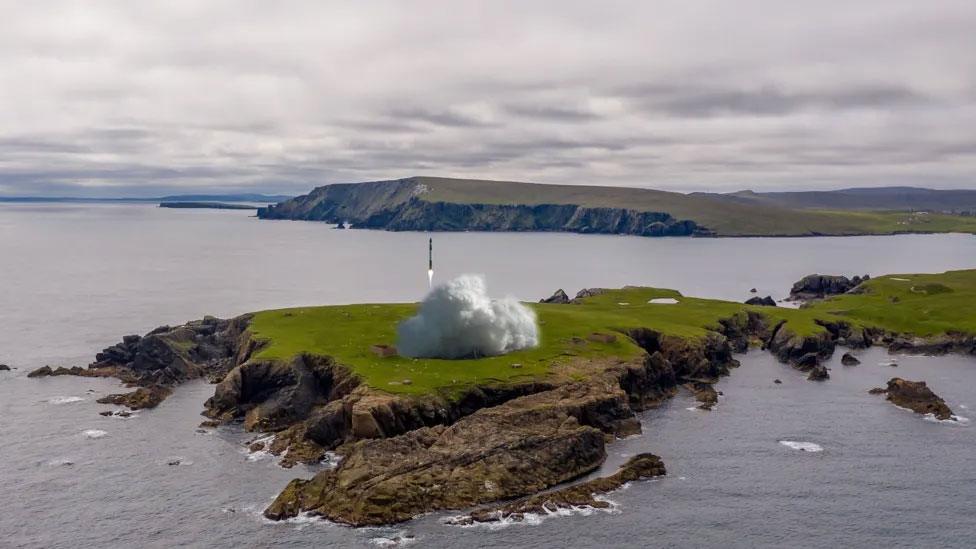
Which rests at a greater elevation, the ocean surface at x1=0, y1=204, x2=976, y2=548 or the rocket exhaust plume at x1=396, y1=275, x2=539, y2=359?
the rocket exhaust plume at x1=396, y1=275, x2=539, y2=359

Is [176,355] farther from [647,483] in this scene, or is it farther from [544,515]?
[647,483]

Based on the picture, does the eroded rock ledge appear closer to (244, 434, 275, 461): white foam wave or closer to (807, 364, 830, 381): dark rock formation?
(244, 434, 275, 461): white foam wave

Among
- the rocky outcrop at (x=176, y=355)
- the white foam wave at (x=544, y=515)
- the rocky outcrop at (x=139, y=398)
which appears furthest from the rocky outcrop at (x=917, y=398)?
the rocky outcrop at (x=139, y=398)

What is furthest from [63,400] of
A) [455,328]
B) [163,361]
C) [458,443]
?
[458,443]

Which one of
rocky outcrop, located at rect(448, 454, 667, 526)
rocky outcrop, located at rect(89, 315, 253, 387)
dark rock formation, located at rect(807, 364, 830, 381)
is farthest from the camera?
dark rock formation, located at rect(807, 364, 830, 381)

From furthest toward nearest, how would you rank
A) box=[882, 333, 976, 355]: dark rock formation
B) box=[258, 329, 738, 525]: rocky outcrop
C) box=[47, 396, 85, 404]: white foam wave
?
box=[882, 333, 976, 355]: dark rock formation → box=[47, 396, 85, 404]: white foam wave → box=[258, 329, 738, 525]: rocky outcrop

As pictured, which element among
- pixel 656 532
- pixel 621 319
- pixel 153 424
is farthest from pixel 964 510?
pixel 153 424

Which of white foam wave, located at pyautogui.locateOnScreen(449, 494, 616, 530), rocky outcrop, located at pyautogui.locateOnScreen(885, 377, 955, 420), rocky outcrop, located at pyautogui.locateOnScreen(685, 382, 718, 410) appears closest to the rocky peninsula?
rocky outcrop, located at pyautogui.locateOnScreen(685, 382, 718, 410)
